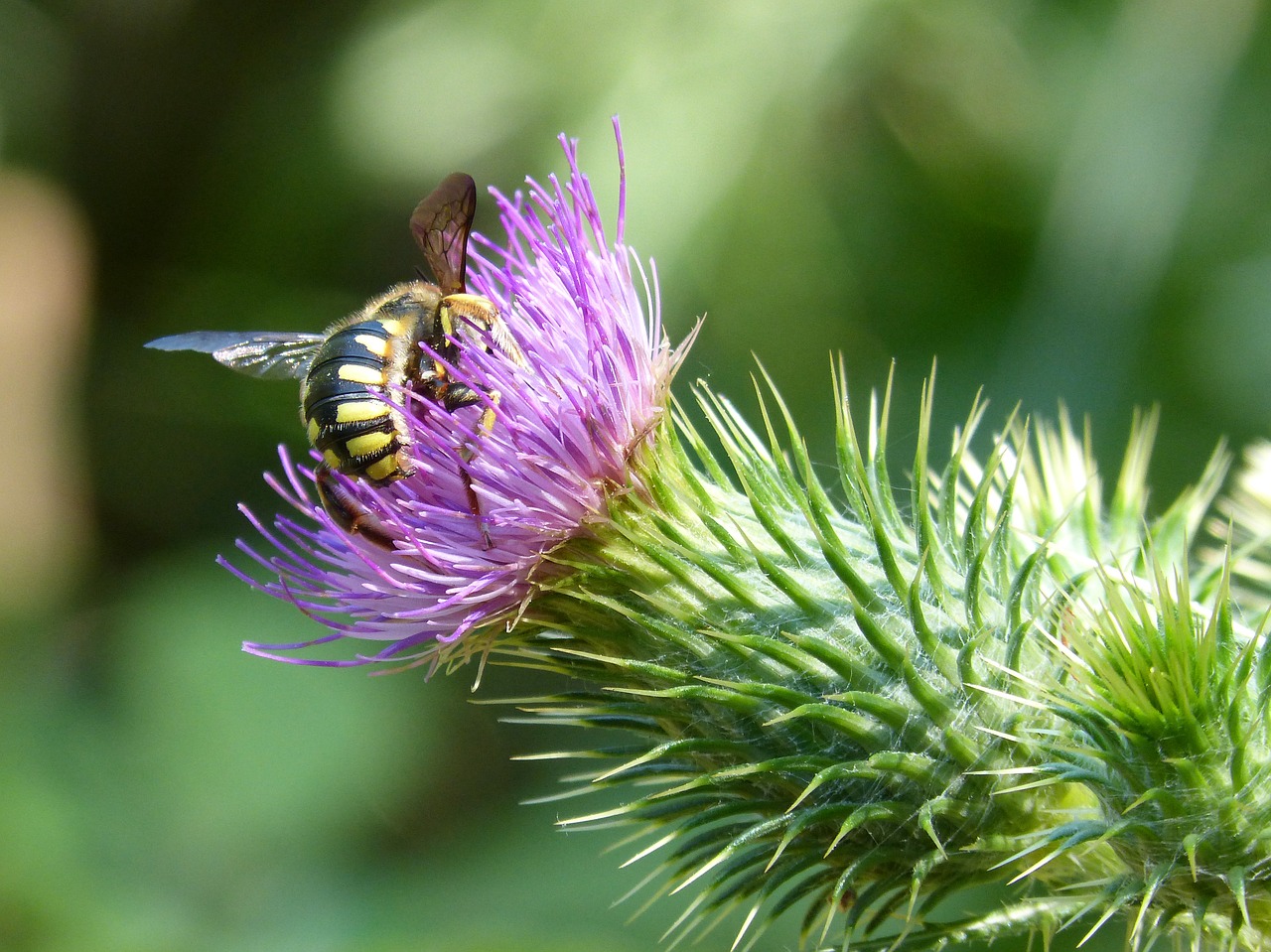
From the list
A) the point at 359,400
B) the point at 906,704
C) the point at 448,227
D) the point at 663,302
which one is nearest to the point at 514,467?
the point at 359,400

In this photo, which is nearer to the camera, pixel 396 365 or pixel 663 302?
pixel 396 365

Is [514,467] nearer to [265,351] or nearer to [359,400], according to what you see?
[359,400]

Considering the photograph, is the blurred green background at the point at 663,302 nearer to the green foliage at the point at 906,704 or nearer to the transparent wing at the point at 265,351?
the transparent wing at the point at 265,351

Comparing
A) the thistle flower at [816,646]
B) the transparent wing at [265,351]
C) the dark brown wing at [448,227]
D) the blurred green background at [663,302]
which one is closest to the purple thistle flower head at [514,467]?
the thistle flower at [816,646]

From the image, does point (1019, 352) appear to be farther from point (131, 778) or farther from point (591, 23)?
point (131, 778)

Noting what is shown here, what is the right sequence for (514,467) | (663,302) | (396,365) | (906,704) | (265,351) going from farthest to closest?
(663,302)
(265,351)
(396,365)
(514,467)
(906,704)

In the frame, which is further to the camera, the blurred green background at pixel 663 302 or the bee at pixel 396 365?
the blurred green background at pixel 663 302
